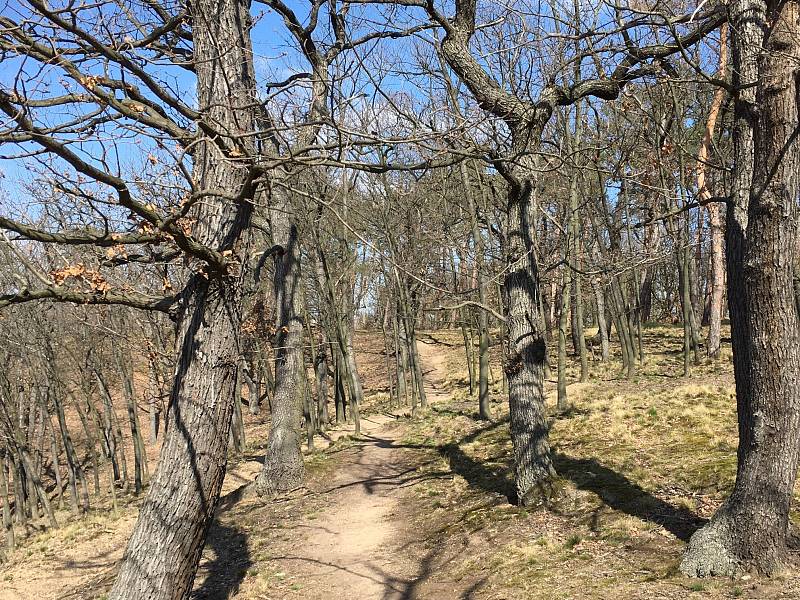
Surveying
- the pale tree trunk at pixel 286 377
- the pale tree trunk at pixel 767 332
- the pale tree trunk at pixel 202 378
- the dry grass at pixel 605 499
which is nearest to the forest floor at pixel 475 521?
the dry grass at pixel 605 499

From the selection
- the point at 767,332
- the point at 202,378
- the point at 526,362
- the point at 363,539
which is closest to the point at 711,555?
the point at 767,332

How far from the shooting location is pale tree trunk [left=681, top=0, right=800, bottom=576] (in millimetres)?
4754

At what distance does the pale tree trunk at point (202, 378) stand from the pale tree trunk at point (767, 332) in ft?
13.7

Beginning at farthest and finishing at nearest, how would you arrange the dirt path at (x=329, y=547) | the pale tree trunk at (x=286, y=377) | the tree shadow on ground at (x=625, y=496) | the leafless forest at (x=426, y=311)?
the pale tree trunk at (x=286, y=377)
the dirt path at (x=329, y=547)
the tree shadow on ground at (x=625, y=496)
the leafless forest at (x=426, y=311)

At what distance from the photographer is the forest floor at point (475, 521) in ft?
18.9

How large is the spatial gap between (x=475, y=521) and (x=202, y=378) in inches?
197

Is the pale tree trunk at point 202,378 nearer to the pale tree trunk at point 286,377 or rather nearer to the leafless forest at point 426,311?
the leafless forest at point 426,311

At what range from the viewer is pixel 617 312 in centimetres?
1742

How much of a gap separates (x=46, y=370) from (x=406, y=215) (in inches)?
445

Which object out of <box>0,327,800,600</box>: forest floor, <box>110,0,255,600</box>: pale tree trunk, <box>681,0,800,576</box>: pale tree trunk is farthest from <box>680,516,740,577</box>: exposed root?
<box>110,0,255,600</box>: pale tree trunk

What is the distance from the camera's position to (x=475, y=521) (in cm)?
777

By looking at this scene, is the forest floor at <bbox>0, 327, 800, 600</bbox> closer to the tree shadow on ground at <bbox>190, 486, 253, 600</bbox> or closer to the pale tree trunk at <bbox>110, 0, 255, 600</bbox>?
the tree shadow on ground at <bbox>190, 486, 253, 600</bbox>

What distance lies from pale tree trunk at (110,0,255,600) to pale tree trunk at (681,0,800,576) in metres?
4.17

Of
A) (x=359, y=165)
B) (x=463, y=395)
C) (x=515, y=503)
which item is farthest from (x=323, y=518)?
(x=463, y=395)
